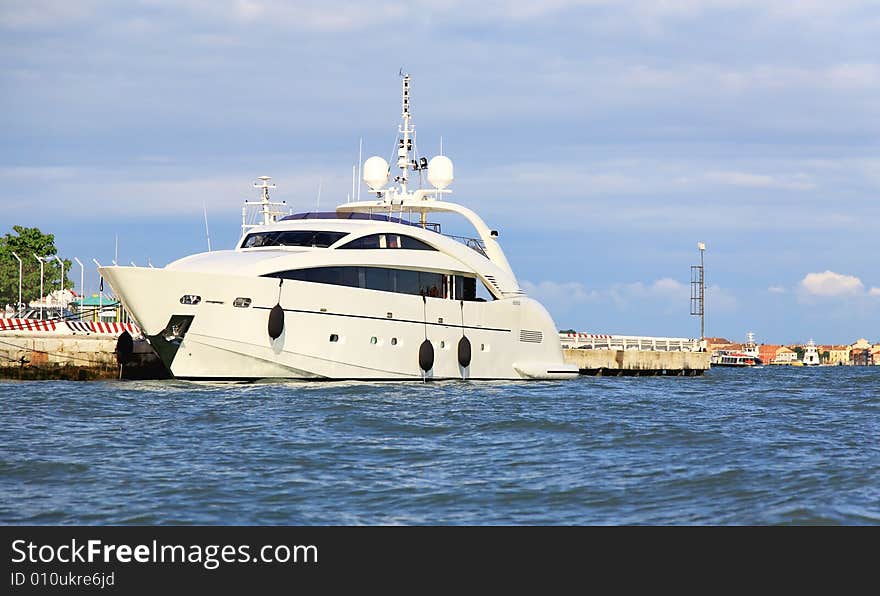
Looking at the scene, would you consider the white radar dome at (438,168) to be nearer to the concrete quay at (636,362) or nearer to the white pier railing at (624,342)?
the concrete quay at (636,362)

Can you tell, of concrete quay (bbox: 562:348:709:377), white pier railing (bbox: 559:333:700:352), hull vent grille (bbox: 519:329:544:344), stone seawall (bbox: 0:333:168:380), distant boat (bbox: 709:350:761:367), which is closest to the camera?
stone seawall (bbox: 0:333:168:380)

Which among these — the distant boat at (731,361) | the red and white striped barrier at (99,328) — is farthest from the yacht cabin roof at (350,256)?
the distant boat at (731,361)

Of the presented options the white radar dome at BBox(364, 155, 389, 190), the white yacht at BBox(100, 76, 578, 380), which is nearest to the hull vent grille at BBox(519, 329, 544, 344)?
the white yacht at BBox(100, 76, 578, 380)

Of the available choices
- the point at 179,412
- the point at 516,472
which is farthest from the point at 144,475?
the point at 179,412

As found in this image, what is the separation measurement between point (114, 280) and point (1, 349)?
8.73m

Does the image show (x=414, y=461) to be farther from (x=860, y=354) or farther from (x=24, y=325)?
(x=860, y=354)

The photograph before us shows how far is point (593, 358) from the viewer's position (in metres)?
51.5

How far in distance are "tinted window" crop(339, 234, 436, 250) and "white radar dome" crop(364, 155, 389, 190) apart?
6.06m

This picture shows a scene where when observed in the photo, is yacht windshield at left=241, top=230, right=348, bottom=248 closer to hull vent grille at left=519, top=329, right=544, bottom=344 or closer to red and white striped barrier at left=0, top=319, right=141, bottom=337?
red and white striped barrier at left=0, top=319, right=141, bottom=337

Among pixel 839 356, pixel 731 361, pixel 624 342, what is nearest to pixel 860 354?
pixel 839 356

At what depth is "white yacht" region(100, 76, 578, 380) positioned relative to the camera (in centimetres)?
2564

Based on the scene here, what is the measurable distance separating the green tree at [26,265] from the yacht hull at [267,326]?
129 ft

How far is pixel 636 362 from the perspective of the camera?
53.9 m
